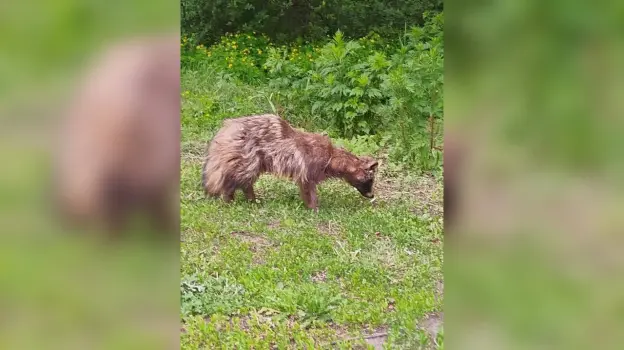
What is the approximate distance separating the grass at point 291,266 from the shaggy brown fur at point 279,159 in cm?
21

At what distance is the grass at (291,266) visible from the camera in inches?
94.8
